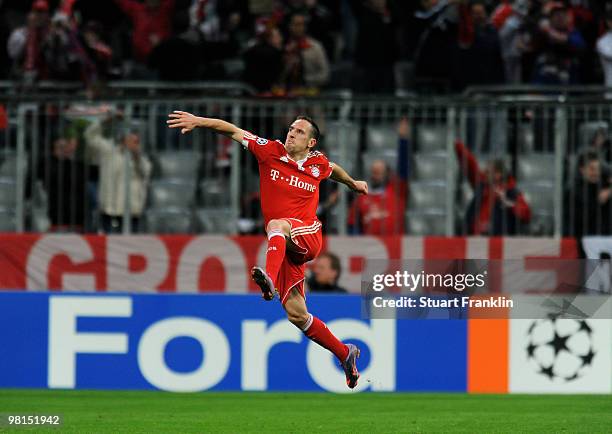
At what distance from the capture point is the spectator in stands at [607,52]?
18031mm

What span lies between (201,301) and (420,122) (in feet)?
11.8

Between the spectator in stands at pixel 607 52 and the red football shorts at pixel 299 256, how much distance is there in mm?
7027

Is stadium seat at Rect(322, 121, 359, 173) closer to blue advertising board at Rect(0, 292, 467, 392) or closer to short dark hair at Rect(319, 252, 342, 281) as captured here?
short dark hair at Rect(319, 252, 342, 281)

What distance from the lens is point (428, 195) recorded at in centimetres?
1700

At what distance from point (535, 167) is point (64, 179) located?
560 centimetres

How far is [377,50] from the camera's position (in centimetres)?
1853

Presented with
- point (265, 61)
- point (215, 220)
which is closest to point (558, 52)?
point (265, 61)

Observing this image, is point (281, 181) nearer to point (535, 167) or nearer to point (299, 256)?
point (299, 256)

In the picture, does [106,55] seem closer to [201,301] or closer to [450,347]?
[201,301]

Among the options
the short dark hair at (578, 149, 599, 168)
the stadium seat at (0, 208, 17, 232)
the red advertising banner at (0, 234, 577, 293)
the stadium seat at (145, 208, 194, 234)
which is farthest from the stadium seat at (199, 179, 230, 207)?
the short dark hair at (578, 149, 599, 168)

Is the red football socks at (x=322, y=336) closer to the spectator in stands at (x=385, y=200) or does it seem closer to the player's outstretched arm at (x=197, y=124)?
the player's outstretched arm at (x=197, y=124)

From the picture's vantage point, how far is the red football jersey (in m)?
12.2

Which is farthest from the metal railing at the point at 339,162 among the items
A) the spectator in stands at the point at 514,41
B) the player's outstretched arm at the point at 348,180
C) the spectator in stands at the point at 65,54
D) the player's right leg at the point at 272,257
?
the player's right leg at the point at 272,257

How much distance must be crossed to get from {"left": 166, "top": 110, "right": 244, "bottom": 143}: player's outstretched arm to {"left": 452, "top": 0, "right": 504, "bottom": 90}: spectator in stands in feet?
22.1
